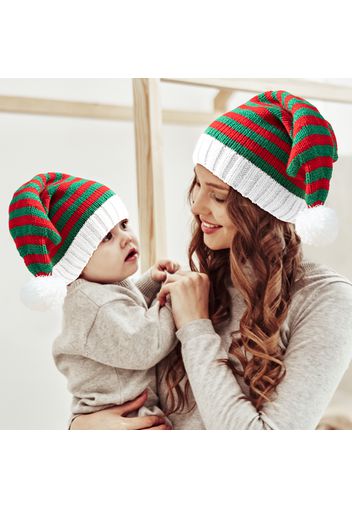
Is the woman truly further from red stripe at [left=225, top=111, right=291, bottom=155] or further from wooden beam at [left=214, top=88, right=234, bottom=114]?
wooden beam at [left=214, top=88, right=234, bottom=114]

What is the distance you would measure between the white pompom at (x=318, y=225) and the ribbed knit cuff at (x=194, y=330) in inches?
9.9

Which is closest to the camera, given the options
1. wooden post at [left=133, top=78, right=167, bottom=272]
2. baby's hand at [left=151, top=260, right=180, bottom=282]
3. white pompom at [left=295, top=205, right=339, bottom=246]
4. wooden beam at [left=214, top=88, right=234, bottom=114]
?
white pompom at [left=295, top=205, right=339, bottom=246]

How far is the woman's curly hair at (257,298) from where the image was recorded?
0.90 metres

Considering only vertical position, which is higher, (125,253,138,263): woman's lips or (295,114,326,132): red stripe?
(295,114,326,132): red stripe

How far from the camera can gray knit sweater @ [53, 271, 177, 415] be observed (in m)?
0.91

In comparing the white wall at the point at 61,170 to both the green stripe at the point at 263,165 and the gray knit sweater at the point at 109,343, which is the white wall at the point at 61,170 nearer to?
the gray knit sweater at the point at 109,343

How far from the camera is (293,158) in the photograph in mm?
825

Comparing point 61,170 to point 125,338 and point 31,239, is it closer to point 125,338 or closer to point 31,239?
point 31,239

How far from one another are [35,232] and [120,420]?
393 millimetres

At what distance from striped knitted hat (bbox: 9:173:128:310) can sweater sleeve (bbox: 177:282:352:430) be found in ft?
0.86

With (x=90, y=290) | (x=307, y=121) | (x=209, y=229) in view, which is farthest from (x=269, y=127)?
(x=90, y=290)

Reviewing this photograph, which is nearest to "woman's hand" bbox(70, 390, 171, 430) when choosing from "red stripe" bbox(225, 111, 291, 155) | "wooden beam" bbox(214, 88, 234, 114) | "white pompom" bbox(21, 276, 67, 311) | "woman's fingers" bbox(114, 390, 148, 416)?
"woman's fingers" bbox(114, 390, 148, 416)

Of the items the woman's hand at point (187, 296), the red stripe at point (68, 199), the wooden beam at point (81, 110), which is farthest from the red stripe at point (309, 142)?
the wooden beam at point (81, 110)
